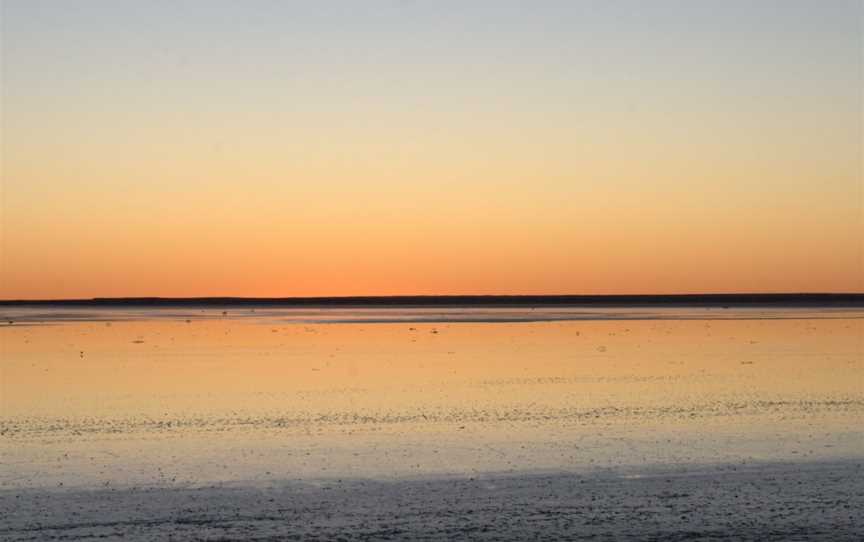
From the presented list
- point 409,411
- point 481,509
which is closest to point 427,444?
point 409,411

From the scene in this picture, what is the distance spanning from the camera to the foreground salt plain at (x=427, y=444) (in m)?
15.5

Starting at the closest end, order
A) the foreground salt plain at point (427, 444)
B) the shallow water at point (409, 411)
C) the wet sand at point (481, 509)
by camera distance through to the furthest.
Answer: the wet sand at point (481, 509)
the foreground salt plain at point (427, 444)
the shallow water at point (409, 411)

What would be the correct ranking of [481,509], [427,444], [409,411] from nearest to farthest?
[481,509] < [427,444] < [409,411]

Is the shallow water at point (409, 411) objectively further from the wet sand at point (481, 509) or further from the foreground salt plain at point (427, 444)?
the wet sand at point (481, 509)

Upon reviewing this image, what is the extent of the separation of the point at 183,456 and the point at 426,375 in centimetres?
1717

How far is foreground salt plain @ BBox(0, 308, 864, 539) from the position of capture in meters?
15.5

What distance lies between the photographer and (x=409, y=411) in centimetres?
2733

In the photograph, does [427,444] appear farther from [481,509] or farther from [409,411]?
[481,509]

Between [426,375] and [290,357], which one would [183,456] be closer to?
[426,375]

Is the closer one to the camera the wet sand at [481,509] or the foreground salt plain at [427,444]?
the wet sand at [481,509]

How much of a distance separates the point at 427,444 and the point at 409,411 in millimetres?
5365

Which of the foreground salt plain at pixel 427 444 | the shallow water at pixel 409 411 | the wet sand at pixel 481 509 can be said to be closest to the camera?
the wet sand at pixel 481 509

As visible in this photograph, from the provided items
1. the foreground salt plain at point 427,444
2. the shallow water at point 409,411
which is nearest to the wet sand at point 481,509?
the foreground salt plain at point 427,444

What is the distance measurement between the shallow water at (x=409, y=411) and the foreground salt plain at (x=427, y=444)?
10 cm
